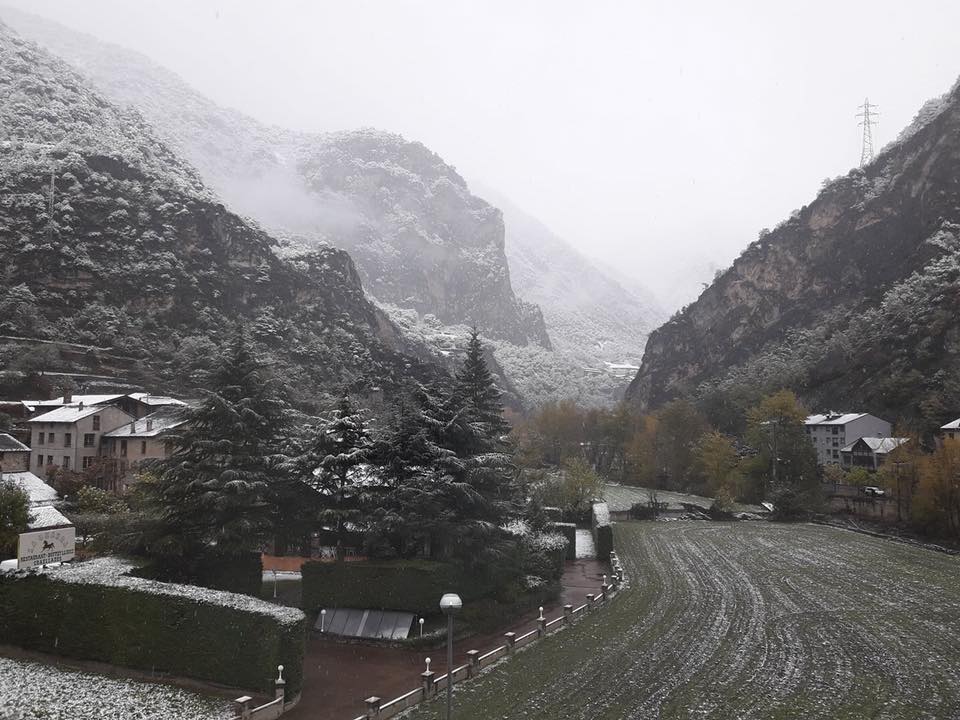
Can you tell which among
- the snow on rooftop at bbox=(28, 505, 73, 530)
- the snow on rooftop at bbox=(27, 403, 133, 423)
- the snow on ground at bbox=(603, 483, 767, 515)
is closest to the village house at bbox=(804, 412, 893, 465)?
the snow on ground at bbox=(603, 483, 767, 515)

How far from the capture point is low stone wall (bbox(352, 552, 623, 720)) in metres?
17.8

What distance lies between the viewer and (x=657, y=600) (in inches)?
1109

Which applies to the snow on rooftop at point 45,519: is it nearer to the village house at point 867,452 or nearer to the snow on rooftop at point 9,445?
the snow on rooftop at point 9,445

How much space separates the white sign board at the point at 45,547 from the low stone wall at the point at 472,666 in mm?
13615

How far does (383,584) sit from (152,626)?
332 inches

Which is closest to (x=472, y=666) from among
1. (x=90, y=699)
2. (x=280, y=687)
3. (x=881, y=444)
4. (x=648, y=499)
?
(x=280, y=687)

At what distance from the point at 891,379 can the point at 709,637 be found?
6788 cm

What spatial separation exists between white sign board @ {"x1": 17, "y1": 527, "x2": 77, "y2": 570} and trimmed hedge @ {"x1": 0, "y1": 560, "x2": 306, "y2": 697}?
1.42 metres

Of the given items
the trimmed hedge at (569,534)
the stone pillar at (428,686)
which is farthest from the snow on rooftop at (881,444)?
the stone pillar at (428,686)

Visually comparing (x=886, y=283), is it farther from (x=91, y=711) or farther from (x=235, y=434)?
(x=91, y=711)

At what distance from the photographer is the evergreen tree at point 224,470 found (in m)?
26.6

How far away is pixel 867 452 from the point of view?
222ft

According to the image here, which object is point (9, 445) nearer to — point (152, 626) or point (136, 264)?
point (152, 626)

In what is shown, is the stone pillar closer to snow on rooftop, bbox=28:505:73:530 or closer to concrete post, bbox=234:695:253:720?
concrete post, bbox=234:695:253:720
